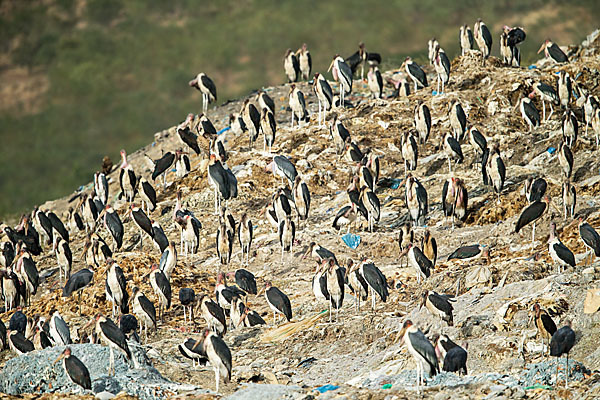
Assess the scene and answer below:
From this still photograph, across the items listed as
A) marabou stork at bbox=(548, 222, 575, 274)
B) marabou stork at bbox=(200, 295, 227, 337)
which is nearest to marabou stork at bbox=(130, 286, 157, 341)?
marabou stork at bbox=(200, 295, 227, 337)

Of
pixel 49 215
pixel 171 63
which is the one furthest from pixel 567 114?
pixel 171 63

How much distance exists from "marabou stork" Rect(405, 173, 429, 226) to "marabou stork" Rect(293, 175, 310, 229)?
8.03 feet

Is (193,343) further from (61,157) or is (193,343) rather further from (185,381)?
(61,157)

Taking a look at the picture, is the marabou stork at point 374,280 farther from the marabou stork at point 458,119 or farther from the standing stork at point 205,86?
the standing stork at point 205,86

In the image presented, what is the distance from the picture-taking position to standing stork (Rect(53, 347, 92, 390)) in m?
12.0

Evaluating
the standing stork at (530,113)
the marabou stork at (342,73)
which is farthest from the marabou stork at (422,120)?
the marabou stork at (342,73)

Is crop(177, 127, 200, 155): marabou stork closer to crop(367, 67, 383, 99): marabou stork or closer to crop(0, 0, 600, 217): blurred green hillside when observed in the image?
crop(367, 67, 383, 99): marabou stork

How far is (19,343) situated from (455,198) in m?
9.32

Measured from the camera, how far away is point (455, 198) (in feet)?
64.7

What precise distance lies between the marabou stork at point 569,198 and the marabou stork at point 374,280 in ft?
15.9

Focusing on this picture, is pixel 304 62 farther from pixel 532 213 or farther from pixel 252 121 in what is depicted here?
pixel 532 213

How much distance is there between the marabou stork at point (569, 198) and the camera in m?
18.4

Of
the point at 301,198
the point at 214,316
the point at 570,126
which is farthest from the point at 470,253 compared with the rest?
the point at 570,126

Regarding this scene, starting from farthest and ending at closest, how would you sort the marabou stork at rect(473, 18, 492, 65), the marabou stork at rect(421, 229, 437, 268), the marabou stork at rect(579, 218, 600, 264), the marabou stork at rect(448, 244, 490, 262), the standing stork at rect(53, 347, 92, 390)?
1. the marabou stork at rect(473, 18, 492, 65)
2. the marabou stork at rect(421, 229, 437, 268)
3. the marabou stork at rect(448, 244, 490, 262)
4. the marabou stork at rect(579, 218, 600, 264)
5. the standing stork at rect(53, 347, 92, 390)
